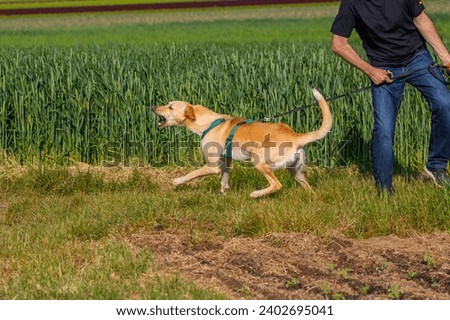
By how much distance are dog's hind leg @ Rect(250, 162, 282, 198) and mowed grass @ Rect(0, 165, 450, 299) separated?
0.33ft

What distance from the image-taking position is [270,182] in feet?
29.8

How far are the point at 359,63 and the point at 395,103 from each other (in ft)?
1.77

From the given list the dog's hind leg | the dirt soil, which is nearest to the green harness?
the dog's hind leg

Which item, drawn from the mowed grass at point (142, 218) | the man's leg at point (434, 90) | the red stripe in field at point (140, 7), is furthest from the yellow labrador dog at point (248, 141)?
the red stripe in field at point (140, 7)

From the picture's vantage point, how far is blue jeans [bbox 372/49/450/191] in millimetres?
8742

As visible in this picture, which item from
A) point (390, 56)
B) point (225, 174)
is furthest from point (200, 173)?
point (390, 56)

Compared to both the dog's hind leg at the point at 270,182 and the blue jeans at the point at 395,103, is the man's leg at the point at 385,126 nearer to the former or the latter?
the blue jeans at the point at 395,103

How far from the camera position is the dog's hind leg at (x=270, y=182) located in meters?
8.98

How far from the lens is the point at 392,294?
6.08 metres

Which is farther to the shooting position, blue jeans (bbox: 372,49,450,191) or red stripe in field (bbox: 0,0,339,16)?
red stripe in field (bbox: 0,0,339,16)

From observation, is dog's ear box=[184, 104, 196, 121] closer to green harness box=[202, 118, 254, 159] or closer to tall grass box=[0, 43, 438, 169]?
green harness box=[202, 118, 254, 159]

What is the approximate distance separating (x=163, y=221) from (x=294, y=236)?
4.15 ft

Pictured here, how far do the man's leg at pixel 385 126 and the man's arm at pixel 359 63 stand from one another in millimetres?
104
